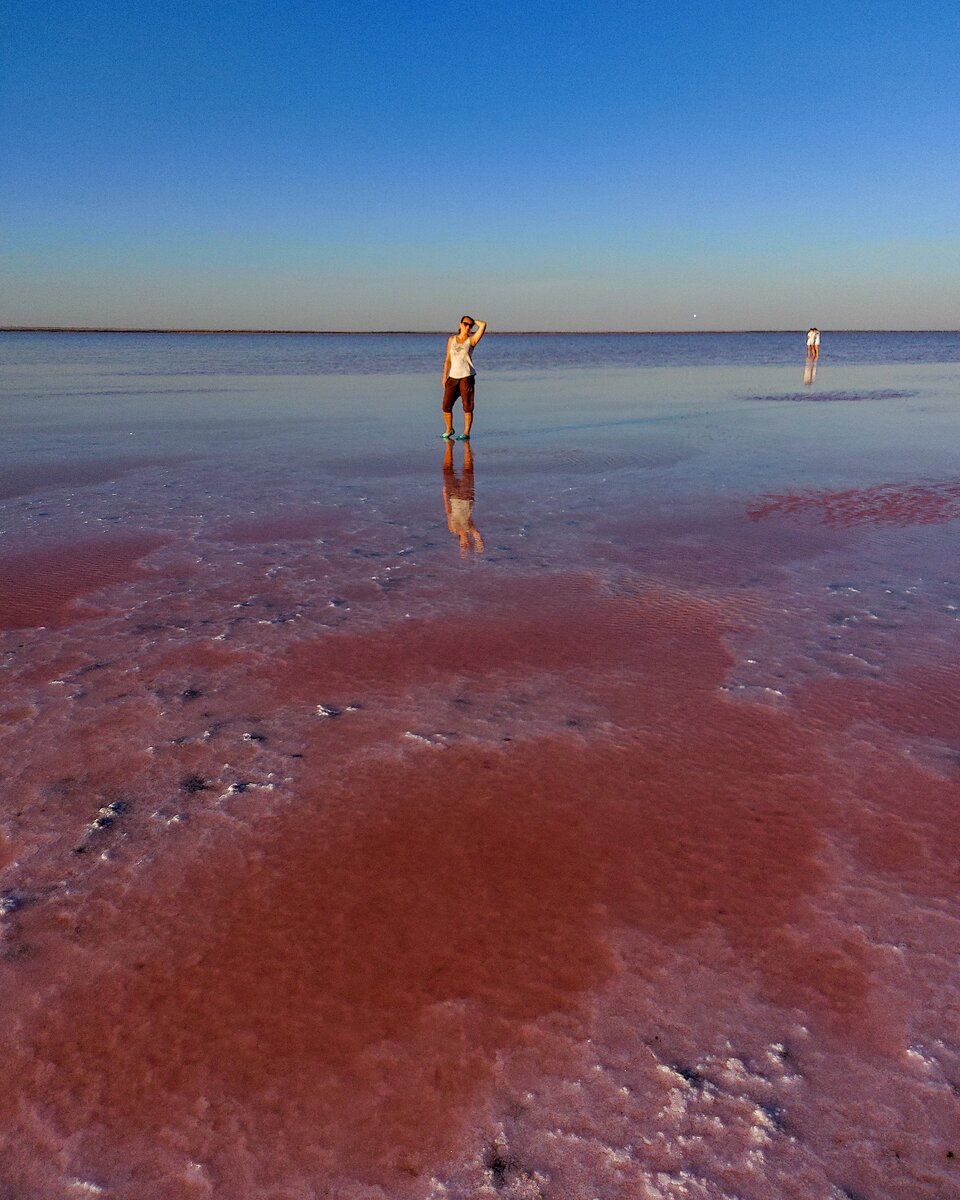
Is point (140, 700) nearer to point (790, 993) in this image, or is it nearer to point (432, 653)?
point (432, 653)

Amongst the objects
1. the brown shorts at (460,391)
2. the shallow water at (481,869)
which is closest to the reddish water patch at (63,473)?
the shallow water at (481,869)

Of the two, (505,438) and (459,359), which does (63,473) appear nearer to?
(459,359)

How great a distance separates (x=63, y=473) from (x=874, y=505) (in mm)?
9830

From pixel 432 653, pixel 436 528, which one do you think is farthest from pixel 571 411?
pixel 432 653

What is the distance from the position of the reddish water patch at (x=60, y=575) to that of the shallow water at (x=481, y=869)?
53 mm

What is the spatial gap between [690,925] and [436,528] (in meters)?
5.59

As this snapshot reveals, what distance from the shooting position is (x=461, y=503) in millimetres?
9000

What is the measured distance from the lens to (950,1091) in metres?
2.08

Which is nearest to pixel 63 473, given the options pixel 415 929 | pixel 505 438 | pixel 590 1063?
pixel 505 438

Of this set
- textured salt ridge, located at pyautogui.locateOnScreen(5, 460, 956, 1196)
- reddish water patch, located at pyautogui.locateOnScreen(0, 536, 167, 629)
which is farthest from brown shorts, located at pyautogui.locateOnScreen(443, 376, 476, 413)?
textured salt ridge, located at pyautogui.locateOnScreen(5, 460, 956, 1196)

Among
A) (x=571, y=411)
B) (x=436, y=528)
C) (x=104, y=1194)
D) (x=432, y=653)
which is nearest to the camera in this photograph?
(x=104, y=1194)

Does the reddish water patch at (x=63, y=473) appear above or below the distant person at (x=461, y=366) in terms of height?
below

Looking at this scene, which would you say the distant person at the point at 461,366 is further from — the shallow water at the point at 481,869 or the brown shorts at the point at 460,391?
the shallow water at the point at 481,869

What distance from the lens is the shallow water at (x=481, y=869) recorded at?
6.55ft
